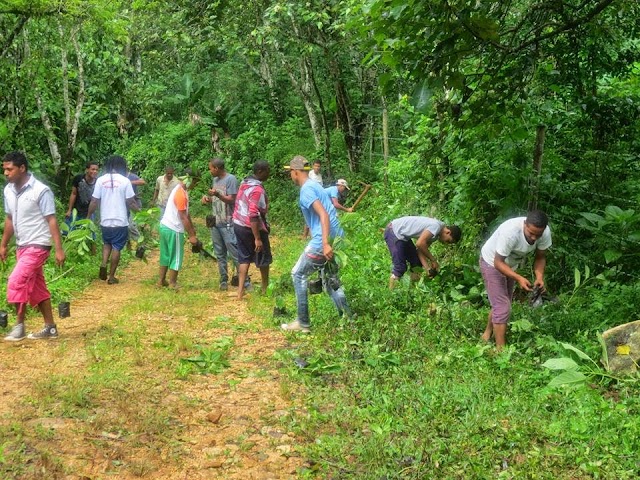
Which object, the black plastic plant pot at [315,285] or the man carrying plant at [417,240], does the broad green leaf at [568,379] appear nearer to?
the black plastic plant pot at [315,285]

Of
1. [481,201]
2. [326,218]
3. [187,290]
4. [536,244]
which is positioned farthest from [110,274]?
[536,244]

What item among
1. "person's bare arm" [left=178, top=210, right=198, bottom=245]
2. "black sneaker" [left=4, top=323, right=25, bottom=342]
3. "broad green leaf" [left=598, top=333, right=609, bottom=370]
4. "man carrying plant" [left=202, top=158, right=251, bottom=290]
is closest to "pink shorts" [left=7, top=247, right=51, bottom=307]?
"black sneaker" [left=4, top=323, right=25, bottom=342]

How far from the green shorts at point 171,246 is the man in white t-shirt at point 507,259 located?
15.0 feet

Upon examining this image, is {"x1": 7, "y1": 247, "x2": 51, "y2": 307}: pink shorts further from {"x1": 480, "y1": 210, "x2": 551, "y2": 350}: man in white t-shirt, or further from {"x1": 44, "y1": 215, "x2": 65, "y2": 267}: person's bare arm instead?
{"x1": 480, "y1": 210, "x2": 551, "y2": 350}: man in white t-shirt

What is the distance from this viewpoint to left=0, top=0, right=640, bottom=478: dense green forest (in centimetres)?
477

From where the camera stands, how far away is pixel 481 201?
345 inches

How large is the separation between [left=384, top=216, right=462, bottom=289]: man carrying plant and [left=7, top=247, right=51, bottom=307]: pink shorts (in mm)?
4048

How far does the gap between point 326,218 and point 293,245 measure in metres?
7.62

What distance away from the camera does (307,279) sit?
7.27m

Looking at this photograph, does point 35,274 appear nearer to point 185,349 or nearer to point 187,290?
point 185,349

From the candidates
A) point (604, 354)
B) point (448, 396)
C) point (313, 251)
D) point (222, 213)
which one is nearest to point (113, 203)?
point (222, 213)

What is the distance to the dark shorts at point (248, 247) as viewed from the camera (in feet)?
29.9

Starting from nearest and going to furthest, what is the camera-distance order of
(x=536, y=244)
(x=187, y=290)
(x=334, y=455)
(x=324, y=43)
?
(x=334, y=455) < (x=536, y=244) < (x=187, y=290) < (x=324, y=43)

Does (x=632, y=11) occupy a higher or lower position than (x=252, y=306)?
higher
